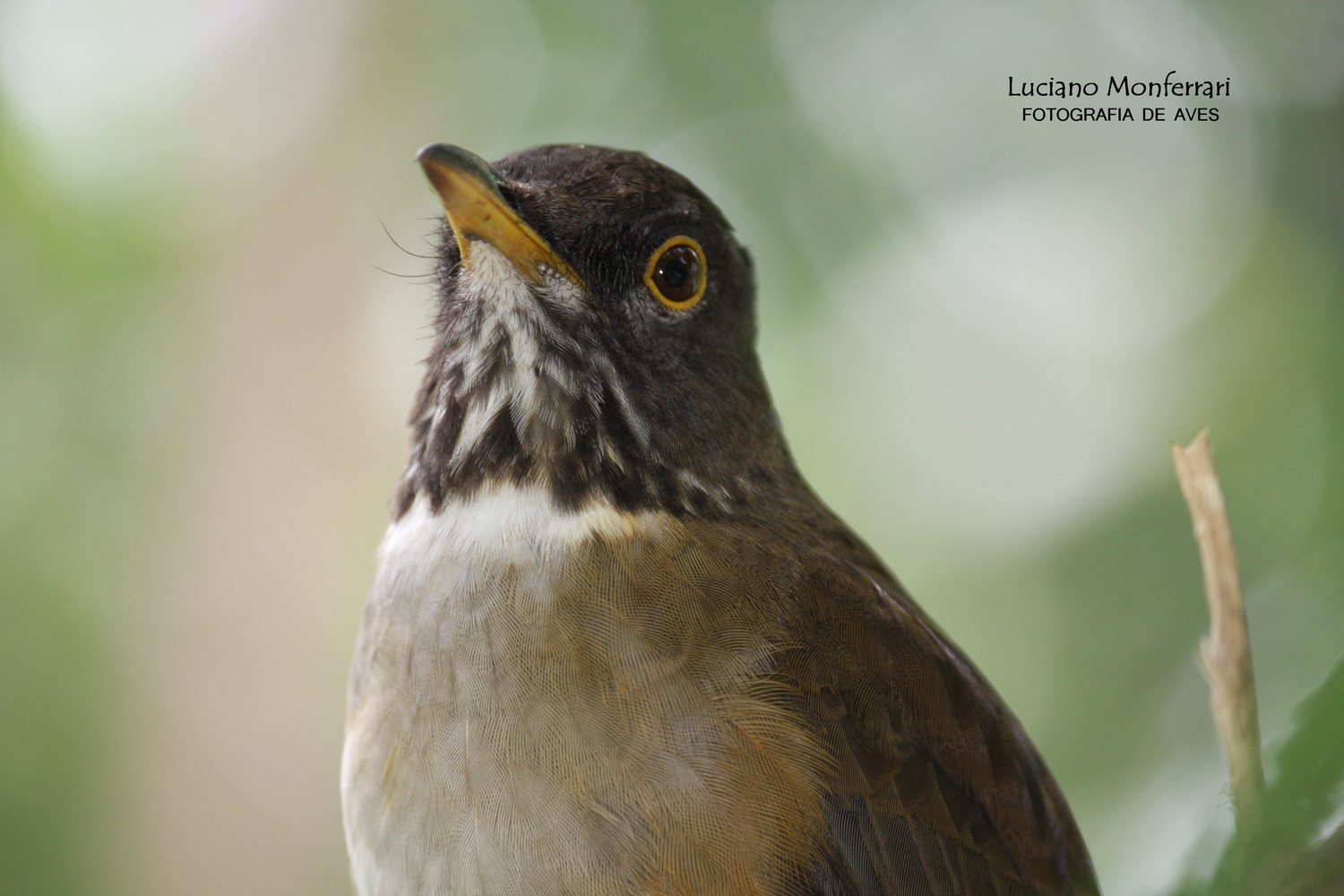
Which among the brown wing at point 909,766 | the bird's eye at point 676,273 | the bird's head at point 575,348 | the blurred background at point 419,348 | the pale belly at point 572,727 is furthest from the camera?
the blurred background at point 419,348

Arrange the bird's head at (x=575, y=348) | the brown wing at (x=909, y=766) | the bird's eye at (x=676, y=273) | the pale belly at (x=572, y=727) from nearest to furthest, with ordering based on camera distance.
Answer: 1. the pale belly at (x=572, y=727)
2. the brown wing at (x=909, y=766)
3. the bird's head at (x=575, y=348)
4. the bird's eye at (x=676, y=273)

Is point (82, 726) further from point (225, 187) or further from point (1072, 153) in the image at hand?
point (1072, 153)

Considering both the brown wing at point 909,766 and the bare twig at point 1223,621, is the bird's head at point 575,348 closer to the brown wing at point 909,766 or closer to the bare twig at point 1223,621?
the brown wing at point 909,766

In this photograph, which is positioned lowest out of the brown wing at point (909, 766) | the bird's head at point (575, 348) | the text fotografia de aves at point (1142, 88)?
the brown wing at point (909, 766)

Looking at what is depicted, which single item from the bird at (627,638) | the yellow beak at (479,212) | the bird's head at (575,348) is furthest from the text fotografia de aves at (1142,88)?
the yellow beak at (479,212)

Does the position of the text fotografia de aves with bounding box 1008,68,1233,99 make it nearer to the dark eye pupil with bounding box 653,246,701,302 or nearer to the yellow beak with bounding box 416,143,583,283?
the dark eye pupil with bounding box 653,246,701,302

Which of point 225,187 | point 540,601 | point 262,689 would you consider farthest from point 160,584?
point 540,601

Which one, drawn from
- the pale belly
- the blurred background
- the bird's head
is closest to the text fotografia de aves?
the blurred background
